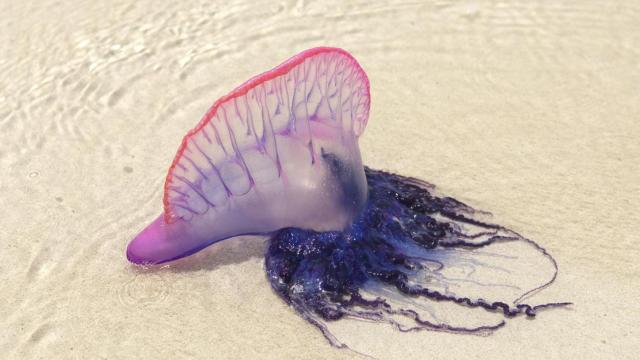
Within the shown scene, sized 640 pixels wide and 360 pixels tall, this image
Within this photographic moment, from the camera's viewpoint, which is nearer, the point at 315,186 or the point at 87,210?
the point at 315,186

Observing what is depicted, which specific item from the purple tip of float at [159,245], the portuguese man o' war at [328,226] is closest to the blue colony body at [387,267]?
the portuguese man o' war at [328,226]

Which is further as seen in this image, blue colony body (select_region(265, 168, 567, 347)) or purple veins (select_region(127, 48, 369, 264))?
blue colony body (select_region(265, 168, 567, 347))

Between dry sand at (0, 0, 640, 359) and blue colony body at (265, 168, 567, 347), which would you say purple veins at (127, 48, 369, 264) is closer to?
blue colony body at (265, 168, 567, 347)

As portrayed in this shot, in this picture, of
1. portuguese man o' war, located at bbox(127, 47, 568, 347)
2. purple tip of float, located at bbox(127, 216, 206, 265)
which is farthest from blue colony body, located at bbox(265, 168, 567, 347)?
purple tip of float, located at bbox(127, 216, 206, 265)

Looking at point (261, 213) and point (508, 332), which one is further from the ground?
point (261, 213)

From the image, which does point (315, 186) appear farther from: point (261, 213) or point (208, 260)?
point (208, 260)

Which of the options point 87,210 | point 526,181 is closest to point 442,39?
point 526,181
